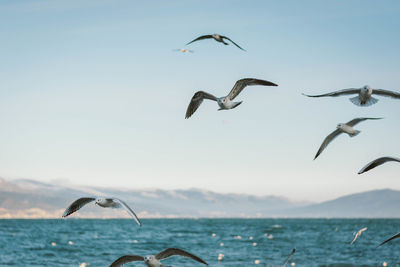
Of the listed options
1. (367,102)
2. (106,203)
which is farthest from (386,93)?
(106,203)

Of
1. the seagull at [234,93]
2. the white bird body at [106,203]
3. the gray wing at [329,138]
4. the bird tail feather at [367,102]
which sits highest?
the seagull at [234,93]

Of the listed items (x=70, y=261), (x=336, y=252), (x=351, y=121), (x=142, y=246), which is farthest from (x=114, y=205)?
(x=142, y=246)

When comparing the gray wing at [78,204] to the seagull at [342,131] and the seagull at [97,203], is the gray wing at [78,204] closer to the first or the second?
the seagull at [97,203]

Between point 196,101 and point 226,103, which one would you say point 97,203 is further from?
point 196,101

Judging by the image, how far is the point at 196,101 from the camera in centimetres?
1055

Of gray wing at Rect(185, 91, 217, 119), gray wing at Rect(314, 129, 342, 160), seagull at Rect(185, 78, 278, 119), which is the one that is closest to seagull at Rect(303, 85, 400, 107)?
gray wing at Rect(314, 129, 342, 160)

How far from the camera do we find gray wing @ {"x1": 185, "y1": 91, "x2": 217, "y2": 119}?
1036cm

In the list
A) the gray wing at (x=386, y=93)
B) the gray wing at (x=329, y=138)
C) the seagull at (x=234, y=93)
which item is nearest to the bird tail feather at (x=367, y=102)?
the gray wing at (x=386, y=93)

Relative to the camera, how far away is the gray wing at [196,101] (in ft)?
34.0

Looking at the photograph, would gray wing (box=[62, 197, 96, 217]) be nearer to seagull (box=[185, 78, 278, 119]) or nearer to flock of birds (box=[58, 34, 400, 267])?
flock of birds (box=[58, 34, 400, 267])

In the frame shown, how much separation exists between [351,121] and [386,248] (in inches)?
943

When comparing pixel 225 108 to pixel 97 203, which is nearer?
pixel 97 203

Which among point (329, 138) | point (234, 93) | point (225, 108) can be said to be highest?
point (234, 93)

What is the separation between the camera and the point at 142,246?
120ft
